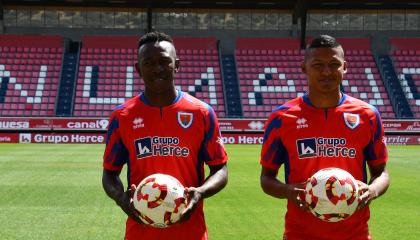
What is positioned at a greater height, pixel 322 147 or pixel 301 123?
pixel 301 123

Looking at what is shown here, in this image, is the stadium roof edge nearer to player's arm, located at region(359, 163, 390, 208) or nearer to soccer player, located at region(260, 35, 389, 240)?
soccer player, located at region(260, 35, 389, 240)

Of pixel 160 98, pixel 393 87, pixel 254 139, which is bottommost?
pixel 254 139

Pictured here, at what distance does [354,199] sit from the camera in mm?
4273

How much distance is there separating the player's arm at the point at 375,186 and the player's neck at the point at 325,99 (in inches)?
19.6

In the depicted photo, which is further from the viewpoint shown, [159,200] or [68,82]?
[68,82]

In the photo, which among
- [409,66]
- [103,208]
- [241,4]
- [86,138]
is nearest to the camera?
[103,208]

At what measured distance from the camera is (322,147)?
464cm

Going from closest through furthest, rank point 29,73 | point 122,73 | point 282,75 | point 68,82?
point 68,82
point 29,73
point 122,73
point 282,75

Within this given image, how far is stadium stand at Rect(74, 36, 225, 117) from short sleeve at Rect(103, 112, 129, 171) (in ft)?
110

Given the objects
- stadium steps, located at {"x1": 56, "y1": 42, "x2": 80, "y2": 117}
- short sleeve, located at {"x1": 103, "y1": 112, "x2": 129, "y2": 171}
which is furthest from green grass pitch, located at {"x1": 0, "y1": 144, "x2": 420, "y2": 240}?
stadium steps, located at {"x1": 56, "y1": 42, "x2": 80, "y2": 117}

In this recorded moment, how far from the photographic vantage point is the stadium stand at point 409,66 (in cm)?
4062

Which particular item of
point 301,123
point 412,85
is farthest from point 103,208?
point 412,85

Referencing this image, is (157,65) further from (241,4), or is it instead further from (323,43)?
(241,4)

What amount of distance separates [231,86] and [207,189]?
37184 mm
